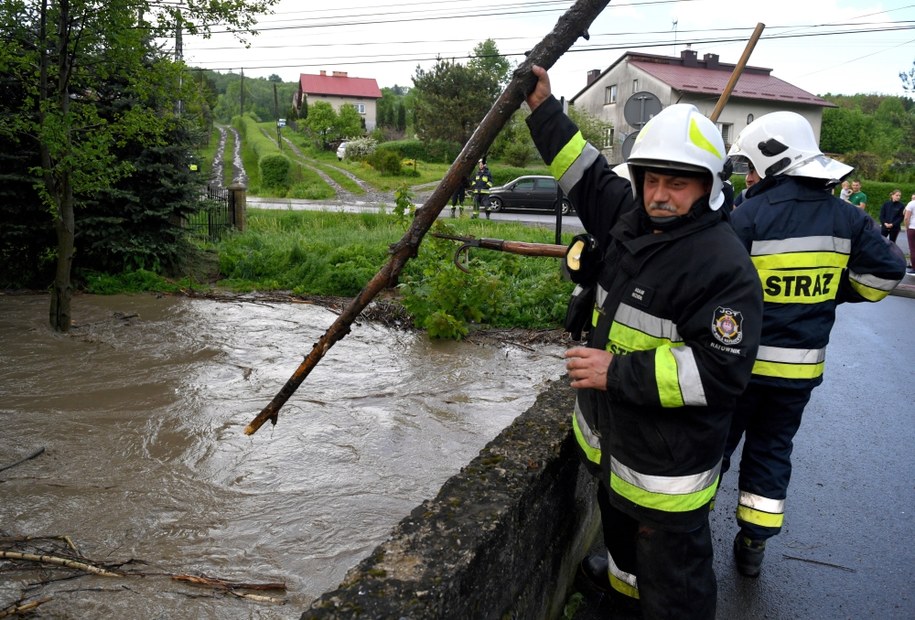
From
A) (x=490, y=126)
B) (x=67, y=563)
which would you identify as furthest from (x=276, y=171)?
(x=490, y=126)

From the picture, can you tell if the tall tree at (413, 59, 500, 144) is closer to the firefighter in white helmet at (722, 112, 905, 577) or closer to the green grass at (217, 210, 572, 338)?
the green grass at (217, 210, 572, 338)

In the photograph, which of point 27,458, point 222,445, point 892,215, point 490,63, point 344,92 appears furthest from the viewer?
point 344,92

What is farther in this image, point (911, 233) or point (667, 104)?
point (667, 104)

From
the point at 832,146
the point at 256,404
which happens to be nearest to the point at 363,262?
the point at 256,404

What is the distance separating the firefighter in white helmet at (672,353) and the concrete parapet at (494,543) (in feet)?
1.06

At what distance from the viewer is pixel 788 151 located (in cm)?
332

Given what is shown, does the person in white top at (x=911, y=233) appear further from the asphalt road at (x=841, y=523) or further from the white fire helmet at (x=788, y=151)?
the white fire helmet at (x=788, y=151)

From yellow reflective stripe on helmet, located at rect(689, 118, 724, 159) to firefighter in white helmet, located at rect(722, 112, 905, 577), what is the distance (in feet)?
3.82

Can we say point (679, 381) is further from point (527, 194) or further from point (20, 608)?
point (527, 194)

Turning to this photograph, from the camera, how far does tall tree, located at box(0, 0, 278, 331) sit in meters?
6.91

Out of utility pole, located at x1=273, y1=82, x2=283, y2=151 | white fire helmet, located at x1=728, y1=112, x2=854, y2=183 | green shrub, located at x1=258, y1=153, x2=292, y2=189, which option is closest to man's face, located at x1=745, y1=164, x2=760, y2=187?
white fire helmet, located at x1=728, y1=112, x2=854, y2=183

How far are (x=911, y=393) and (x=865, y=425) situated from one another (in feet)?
3.96

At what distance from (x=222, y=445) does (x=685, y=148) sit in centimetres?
393

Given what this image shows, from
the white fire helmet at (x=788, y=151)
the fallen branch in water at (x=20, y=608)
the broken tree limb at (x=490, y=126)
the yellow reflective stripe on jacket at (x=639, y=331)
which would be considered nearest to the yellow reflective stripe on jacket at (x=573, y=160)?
the broken tree limb at (x=490, y=126)
